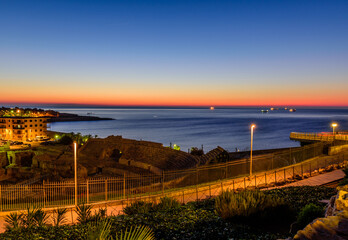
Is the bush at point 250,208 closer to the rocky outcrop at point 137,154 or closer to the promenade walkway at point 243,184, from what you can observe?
the promenade walkway at point 243,184

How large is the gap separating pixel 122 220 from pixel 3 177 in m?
26.8

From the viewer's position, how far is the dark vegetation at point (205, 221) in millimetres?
8133

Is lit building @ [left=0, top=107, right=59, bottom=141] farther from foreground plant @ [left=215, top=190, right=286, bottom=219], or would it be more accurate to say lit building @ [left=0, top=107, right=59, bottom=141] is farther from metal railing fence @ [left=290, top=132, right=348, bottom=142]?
foreground plant @ [left=215, top=190, right=286, bottom=219]

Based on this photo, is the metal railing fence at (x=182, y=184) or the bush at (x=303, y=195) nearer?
the bush at (x=303, y=195)

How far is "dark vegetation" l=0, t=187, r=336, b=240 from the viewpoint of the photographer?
8.13 metres

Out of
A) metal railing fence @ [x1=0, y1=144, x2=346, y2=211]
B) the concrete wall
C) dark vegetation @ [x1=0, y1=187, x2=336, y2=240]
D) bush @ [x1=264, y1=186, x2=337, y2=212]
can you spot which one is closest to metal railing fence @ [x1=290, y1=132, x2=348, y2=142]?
the concrete wall

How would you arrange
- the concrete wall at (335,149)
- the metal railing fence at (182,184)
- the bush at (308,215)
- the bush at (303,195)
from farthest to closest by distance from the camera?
the concrete wall at (335,149) → the metal railing fence at (182,184) → the bush at (303,195) → the bush at (308,215)

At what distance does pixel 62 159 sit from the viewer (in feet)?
107

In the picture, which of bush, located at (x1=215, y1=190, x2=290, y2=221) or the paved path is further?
the paved path

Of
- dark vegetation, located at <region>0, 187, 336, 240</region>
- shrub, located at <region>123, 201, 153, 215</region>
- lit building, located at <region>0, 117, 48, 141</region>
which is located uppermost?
dark vegetation, located at <region>0, 187, 336, 240</region>

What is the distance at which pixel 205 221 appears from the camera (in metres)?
9.16

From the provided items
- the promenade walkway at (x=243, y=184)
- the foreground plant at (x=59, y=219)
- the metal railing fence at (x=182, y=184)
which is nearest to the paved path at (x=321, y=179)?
the promenade walkway at (x=243, y=184)

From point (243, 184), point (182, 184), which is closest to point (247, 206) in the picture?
point (243, 184)

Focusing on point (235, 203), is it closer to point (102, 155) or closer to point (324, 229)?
point (324, 229)
